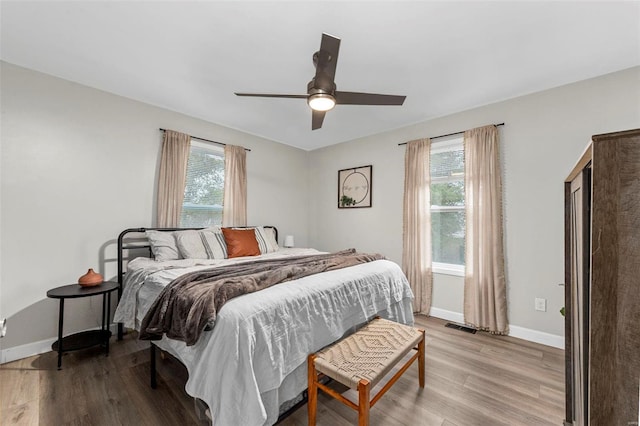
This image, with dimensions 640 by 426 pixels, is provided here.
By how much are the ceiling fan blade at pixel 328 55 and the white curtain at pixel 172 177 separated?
2341 mm

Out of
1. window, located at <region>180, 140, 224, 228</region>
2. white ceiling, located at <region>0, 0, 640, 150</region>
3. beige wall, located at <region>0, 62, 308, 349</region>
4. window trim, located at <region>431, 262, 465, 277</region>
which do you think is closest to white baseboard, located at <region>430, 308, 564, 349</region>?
window trim, located at <region>431, 262, 465, 277</region>

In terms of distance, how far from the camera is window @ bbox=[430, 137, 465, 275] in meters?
3.39

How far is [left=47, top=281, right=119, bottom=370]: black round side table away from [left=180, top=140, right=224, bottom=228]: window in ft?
3.85

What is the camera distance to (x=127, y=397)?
6.08ft

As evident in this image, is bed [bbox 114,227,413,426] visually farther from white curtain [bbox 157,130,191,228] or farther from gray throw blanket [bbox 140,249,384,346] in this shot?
white curtain [bbox 157,130,191,228]

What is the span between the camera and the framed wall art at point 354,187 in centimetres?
427

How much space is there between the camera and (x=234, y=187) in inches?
155

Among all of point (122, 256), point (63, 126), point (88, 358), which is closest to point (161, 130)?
point (63, 126)

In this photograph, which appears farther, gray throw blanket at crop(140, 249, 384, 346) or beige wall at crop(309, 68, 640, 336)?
beige wall at crop(309, 68, 640, 336)

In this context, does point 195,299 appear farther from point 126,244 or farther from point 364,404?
point 126,244

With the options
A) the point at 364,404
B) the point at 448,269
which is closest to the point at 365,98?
the point at 364,404

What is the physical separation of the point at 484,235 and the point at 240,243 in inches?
113

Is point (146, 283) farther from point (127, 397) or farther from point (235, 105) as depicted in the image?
point (235, 105)

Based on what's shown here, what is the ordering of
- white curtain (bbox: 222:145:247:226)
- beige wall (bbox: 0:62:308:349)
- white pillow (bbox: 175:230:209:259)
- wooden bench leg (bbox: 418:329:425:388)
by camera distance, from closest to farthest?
1. wooden bench leg (bbox: 418:329:425:388)
2. beige wall (bbox: 0:62:308:349)
3. white pillow (bbox: 175:230:209:259)
4. white curtain (bbox: 222:145:247:226)
